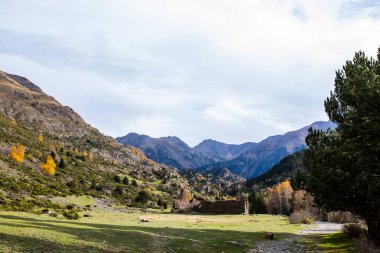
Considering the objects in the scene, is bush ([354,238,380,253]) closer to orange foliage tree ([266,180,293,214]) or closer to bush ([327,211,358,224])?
bush ([327,211,358,224])

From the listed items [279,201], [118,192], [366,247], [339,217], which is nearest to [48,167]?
[118,192]

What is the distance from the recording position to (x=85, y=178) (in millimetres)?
198125

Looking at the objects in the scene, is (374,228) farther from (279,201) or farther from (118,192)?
(118,192)

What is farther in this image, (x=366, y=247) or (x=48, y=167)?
(x=48, y=167)

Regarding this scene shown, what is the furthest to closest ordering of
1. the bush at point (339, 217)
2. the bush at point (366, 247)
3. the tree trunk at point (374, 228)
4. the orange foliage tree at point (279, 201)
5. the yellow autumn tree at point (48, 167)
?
1. the yellow autumn tree at point (48, 167)
2. the orange foliage tree at point (279, 201)
3. the bush at point (339, 217)
4. the tree trunk at point (374, 228)
5. the bush at point (366, 247)

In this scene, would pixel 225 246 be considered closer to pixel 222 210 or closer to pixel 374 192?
pixel 374 192

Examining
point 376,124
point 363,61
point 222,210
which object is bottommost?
point 222,210

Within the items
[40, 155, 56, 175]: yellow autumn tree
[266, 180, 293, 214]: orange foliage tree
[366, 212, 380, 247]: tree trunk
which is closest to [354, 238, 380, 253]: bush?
[366, 212, 380, 247]: tree trunk

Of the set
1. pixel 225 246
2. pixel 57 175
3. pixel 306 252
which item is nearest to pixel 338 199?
pixel 306 252

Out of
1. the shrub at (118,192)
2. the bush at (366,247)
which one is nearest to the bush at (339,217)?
the bush at (366,247)

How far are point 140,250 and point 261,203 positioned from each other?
15791cm

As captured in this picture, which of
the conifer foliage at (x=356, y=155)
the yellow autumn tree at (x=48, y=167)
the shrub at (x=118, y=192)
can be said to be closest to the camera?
the conifer foliage at (x=356, y=155)

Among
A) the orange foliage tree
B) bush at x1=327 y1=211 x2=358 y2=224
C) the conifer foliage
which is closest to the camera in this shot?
the conifer foliage

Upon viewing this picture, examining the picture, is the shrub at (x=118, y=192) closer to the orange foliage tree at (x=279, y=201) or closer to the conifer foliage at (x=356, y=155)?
the orange foliage tree at (x=279, y=201)
